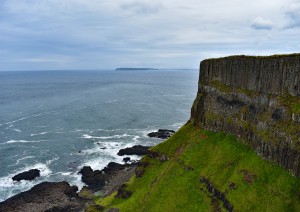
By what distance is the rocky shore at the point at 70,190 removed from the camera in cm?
6825

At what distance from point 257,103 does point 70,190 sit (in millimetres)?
47073

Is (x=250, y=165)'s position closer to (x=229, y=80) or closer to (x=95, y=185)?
(x=229, y=80)

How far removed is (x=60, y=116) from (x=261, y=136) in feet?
370

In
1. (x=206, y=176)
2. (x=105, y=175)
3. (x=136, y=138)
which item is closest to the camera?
(x=206, y=176)

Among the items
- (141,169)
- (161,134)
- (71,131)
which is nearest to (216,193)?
(141,169)

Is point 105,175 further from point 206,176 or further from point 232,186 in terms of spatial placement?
point 232,186

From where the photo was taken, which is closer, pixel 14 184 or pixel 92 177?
pixel 14 184

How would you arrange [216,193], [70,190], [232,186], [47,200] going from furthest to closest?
[70,190]
[47,200]
[216,193]
[232,186]

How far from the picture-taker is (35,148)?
10262cm

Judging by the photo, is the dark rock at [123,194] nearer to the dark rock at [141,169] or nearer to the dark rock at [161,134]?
the dark rock at [141,169]

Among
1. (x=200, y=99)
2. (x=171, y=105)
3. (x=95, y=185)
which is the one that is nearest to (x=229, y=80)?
(x=200, y=99)

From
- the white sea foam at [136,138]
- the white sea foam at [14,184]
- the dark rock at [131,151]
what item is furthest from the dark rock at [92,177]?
the white sea foam at [136,138]

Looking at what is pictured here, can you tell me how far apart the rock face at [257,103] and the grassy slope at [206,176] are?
2104mm

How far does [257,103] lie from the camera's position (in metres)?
53.4
